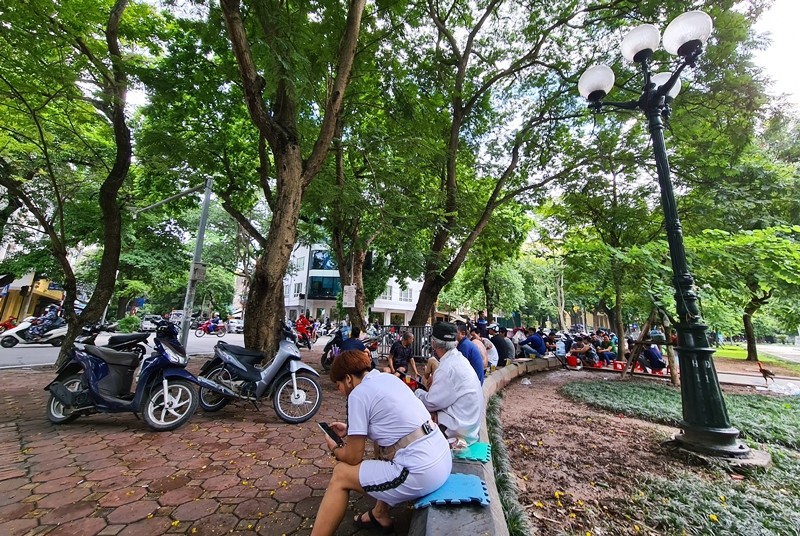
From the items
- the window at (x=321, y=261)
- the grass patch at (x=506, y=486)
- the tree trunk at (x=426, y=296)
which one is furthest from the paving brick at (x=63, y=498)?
the window at (x=321, y=261)

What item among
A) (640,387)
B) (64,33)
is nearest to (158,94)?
(64,33)

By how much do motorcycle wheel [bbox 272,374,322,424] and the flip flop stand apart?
255 centimetres

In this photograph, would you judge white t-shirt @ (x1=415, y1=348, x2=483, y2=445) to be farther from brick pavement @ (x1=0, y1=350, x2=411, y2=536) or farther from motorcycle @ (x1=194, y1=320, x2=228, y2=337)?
motorcycle @ (x1=194, y1=320, x2=228, y2=337)

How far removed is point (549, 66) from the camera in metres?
9.16

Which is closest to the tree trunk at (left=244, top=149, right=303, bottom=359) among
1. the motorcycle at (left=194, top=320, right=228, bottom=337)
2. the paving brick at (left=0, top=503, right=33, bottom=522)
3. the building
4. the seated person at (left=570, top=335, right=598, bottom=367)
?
the paving brick at (left=0, top=503, right=33, bottom=522)

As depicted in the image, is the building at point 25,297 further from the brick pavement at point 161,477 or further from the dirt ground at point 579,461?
the dirt ground at point 579,461

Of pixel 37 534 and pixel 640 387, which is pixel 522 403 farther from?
pixel 37 534

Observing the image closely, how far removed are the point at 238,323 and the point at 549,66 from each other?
103 feet

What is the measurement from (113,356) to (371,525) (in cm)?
397

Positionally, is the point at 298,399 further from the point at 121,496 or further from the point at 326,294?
the point at 326,294

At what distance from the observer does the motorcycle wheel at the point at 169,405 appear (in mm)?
4137

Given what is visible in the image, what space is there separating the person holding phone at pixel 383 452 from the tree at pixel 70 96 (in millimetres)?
7853

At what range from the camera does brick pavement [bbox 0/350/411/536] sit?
2369 mm

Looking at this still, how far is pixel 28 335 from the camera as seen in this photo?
41.3 ft
